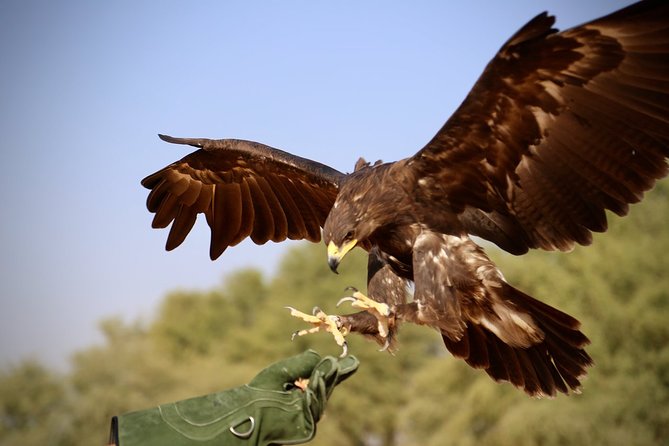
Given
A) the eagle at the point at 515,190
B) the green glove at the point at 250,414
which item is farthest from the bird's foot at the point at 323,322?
the green glove at the point at 250,414

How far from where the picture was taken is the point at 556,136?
6848 mm

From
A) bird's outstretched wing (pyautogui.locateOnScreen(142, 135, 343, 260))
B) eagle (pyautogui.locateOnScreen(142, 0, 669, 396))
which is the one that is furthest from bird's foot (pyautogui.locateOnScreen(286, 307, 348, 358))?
bird's outstretched wing (pyautogui.locateOnScreen(142, 135, 343, 260))

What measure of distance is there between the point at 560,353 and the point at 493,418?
87.3ft

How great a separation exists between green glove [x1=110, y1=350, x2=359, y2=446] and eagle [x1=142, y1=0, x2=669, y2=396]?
6.84ft

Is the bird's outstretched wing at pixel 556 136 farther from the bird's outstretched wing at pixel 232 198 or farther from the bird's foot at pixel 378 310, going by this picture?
the bird's outstretched wing at pixel 232 198

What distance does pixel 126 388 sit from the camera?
37094 mm

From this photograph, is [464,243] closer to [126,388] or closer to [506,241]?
[506,241]

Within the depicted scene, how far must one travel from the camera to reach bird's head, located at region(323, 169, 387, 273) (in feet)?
22.5

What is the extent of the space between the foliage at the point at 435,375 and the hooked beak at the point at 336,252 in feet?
70.0

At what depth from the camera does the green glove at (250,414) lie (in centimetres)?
414

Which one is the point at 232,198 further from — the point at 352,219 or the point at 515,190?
the point at 515,190

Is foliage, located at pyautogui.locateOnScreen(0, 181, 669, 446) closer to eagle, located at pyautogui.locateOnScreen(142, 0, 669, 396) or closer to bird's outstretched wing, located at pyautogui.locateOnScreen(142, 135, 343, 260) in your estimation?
bird's outstretched wing, located at pyautogui.locateOnScreen(142, 135, 343, 260)

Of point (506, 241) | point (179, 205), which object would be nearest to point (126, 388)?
point (179, 205)

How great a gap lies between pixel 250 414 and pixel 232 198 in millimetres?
4942
